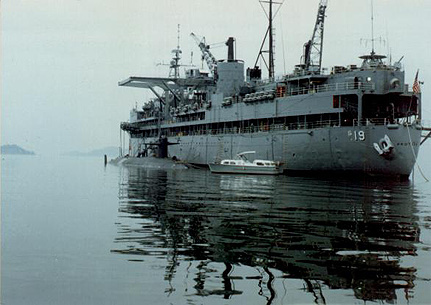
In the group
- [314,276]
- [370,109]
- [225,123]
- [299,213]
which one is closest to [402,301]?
[314,276]

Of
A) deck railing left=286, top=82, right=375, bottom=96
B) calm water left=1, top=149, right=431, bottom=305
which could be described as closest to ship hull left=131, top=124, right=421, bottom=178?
deck railing left=286, top=82, right=375, bottom=96

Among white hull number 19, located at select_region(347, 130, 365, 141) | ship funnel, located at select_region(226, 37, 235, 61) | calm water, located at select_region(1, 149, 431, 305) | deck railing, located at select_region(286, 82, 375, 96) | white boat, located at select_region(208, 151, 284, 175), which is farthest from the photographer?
ship funnel, located at select_region(226, 37, 235, 61)

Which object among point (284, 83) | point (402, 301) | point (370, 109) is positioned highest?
point (284, 83)

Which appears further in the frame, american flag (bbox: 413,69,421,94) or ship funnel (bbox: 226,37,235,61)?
ship funnel (bbox: 226,37,235,61)

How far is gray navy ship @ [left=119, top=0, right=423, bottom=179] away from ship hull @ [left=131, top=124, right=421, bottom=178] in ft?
0.31

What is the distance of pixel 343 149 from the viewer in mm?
52438

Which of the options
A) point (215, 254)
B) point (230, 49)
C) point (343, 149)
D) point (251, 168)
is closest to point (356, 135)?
point (343, 149)

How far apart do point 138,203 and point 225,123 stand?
4860 centimetres

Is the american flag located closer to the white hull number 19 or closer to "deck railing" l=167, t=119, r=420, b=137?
"deck railing" l=167, t=119, r=420, b=137

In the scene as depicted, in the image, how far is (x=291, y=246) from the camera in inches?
585

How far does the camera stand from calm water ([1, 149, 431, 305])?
10219mm

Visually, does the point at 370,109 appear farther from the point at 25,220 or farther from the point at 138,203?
the point at 25,220

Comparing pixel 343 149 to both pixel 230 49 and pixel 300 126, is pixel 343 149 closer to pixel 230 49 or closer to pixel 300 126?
pixel 300 126

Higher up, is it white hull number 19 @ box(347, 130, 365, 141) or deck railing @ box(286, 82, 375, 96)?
deck railing @ box(286, 82, 375, 96)
